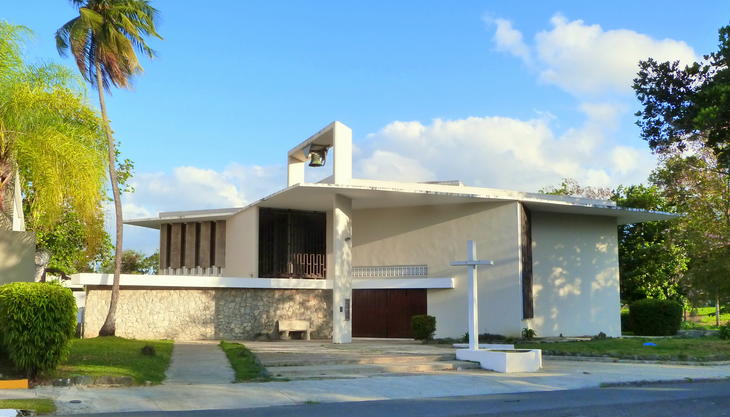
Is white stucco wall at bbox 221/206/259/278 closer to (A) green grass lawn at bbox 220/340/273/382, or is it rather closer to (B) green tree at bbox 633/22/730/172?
(A) green grass lawn at bbox 220/340/273/382

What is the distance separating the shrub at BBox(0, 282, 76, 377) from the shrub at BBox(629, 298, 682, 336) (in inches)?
899

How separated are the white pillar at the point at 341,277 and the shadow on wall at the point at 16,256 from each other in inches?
405

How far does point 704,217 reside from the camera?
30.8m

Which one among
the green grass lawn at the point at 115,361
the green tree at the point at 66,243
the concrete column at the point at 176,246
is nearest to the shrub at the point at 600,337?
the green grass lawn at the point at 115,361

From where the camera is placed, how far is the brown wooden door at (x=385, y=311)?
26.0m

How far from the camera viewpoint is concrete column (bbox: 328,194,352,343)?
2312 cm

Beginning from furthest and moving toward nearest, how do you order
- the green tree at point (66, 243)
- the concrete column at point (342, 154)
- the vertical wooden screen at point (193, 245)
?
the vertical wooden screen at point (193, 245)
the green tree at point (66, 243)
the concrete column at point (342, 154)

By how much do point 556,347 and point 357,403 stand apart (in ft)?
35.7

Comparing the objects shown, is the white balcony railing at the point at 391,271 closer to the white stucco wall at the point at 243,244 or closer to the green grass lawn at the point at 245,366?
the white stucco wall at the point at 243,244

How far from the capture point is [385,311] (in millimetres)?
26266

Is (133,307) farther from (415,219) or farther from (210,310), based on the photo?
(415,219)

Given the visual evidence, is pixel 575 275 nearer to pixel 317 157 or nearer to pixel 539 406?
pixel 317 157

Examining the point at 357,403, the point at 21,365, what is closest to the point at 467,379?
the point at 357,403

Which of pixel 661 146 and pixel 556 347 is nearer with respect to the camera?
pixel 661 146
